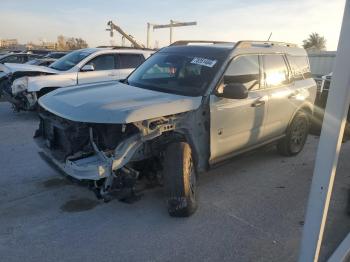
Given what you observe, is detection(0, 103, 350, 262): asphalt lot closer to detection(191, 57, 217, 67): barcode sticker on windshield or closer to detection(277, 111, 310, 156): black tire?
detection(277, 111, 310, 156): black tire

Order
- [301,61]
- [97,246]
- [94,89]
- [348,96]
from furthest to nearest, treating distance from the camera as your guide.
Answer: [301,61] < [94,89] < [97,246] < [348,96]

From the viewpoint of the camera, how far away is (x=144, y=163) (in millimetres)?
4355

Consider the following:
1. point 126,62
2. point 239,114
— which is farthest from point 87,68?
point 239,114

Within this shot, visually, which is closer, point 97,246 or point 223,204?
point 97,246

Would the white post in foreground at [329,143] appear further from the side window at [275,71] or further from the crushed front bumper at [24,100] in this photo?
the crushed front bumper at [24,100]

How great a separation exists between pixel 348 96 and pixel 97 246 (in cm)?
257

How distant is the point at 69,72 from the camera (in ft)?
32.3

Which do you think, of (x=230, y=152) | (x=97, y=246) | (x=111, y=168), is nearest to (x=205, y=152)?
(x=230, y=152)

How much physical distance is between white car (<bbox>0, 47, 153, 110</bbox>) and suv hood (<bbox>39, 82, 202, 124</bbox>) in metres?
4.90

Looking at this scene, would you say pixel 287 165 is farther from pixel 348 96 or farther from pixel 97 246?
pixel 348 96

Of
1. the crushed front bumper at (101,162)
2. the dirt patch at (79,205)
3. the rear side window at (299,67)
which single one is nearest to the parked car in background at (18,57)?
the rear side window at (299,67)

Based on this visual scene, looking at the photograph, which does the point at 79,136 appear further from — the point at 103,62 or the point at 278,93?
the point at 103,62

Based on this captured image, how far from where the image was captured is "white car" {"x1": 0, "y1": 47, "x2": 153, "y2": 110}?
9289 mm

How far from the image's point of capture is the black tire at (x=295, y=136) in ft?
20.7
